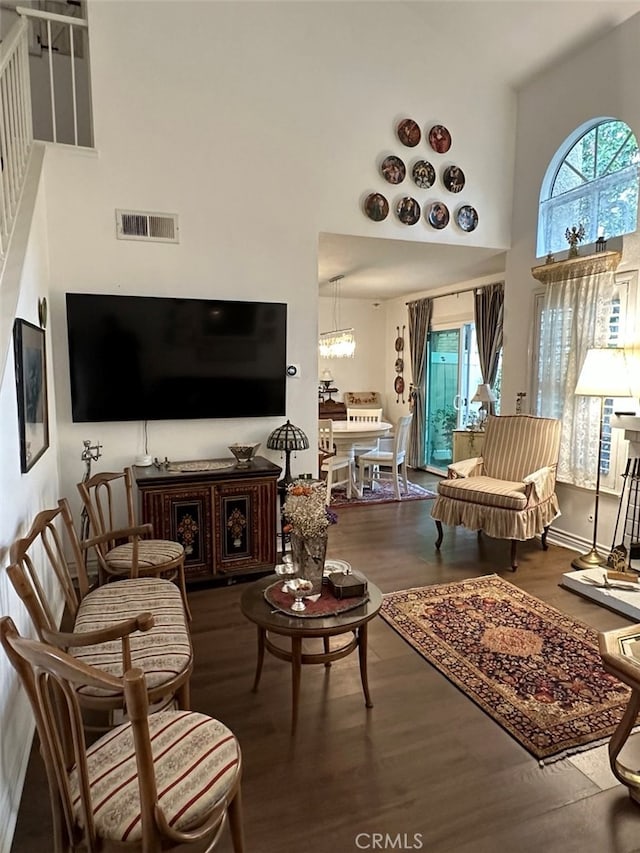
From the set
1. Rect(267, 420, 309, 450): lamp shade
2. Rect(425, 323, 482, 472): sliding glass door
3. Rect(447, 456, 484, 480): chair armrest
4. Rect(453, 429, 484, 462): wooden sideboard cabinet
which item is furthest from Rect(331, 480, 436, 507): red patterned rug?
Rect(267, 420, 309, 450): lamp shade

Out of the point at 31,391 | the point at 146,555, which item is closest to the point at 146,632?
the point at 146,555

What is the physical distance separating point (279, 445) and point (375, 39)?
3.35m

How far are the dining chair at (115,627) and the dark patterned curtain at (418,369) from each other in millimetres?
5584

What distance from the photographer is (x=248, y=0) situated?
3762 millimetres

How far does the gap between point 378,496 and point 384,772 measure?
13.7 feet

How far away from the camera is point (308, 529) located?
88.3 inches

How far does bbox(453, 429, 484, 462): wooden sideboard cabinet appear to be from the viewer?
584 centimetres

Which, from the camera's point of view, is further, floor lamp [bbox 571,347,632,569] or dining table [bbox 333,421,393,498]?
dining table [bbox 333,421,393,498]

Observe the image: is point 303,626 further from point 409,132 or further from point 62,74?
point 62,74

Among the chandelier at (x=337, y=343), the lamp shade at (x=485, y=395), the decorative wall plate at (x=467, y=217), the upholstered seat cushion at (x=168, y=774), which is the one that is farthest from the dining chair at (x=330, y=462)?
the upholstered seat cushion at (x=168, y=774)

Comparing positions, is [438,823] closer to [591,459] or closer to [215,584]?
[215,584]

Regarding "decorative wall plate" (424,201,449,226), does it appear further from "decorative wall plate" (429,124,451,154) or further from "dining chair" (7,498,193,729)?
"dining chair" (7,498,193,729)

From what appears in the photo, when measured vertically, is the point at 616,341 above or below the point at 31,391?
above

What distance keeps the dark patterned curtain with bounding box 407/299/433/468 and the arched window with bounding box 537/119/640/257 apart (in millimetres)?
2791
